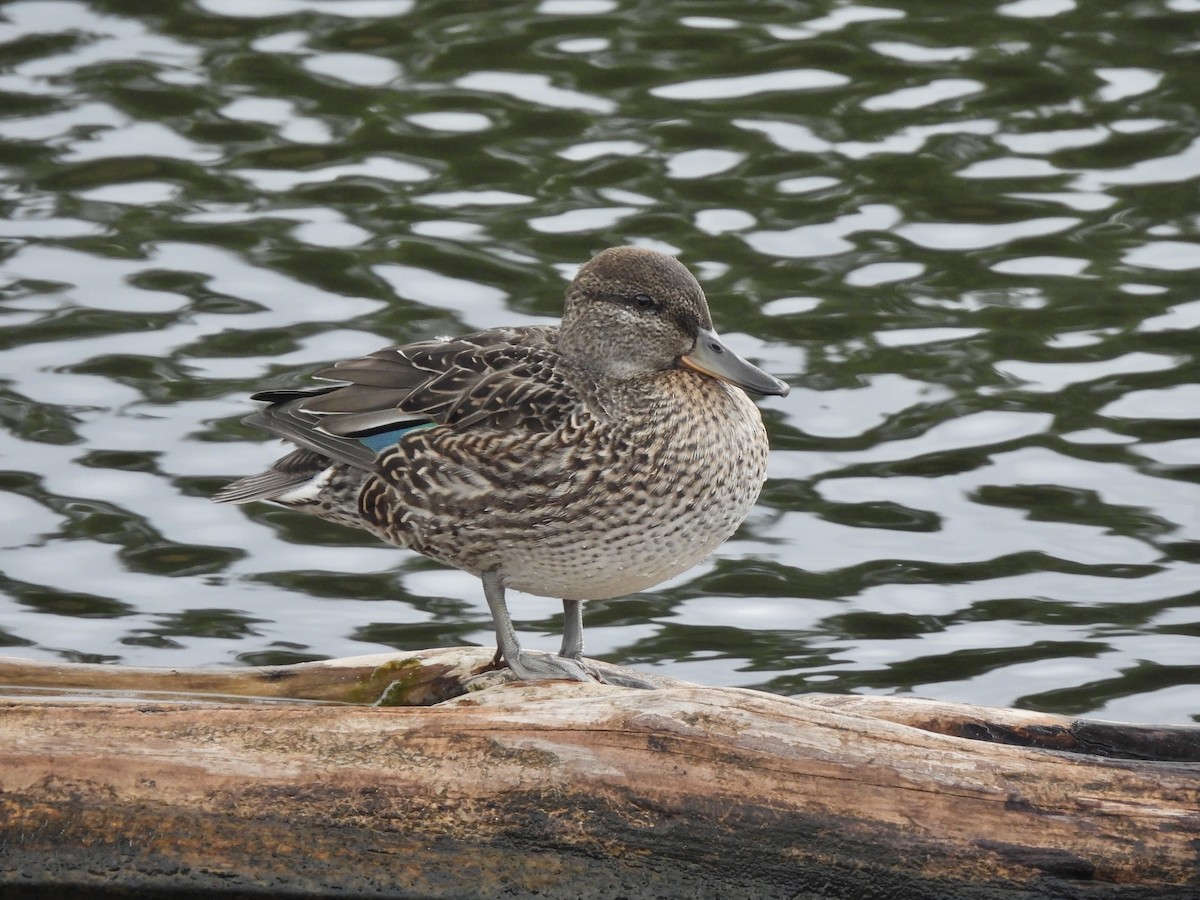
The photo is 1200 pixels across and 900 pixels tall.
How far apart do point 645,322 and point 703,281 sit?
3.27 meters

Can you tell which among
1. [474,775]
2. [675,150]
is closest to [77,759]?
[474,775]

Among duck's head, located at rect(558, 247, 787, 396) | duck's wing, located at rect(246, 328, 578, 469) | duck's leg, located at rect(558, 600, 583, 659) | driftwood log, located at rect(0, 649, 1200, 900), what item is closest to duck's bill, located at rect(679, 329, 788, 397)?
duck's head, located at rect(558, 247, 787, 396)

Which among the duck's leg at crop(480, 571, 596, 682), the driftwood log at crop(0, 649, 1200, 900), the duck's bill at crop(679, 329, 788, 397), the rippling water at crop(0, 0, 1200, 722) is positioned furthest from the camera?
the rippling water at crop(0, 0, 1200, 722)

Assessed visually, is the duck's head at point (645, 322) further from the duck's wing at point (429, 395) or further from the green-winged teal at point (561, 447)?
the duck's wing at point (429, 395)

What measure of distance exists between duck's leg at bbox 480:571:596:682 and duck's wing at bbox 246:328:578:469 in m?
0.49

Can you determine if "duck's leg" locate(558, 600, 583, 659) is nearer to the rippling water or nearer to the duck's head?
the duck's head

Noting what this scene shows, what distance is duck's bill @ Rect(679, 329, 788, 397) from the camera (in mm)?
5656

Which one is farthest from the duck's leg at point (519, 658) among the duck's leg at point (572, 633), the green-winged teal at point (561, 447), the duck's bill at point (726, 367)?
the duck's bill at point (726, 367)

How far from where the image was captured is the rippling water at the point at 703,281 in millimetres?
6953

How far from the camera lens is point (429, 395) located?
5.82 metres

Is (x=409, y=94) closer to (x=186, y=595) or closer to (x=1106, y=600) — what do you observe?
(x=186, y=595)

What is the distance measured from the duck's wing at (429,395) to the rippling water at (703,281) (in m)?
1.14

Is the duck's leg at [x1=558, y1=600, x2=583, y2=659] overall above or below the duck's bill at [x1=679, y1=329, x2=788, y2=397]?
below

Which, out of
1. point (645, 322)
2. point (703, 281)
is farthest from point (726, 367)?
point (703, 281)
